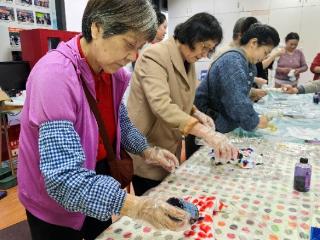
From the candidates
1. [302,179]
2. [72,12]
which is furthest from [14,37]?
[302,179]

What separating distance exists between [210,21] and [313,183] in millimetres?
809

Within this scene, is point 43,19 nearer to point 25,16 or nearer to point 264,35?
point 25,16

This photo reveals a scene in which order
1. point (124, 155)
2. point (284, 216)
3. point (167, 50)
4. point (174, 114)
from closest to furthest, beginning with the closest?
point (284, 216), point (124, 155), point (174, 114), point (167, 50)

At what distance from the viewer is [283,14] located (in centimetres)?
516

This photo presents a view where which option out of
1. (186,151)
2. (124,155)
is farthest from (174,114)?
(186,151)

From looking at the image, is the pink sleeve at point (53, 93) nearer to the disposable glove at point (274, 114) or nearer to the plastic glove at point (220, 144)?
the plastic glove at point (220, 144)

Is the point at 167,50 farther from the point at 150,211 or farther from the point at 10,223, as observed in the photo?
the point at 10,223

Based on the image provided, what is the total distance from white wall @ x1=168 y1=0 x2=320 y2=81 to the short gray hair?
13.9ft

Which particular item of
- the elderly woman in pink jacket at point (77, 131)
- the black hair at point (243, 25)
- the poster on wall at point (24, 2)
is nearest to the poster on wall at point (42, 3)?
the poster on wall at point (24, 2)

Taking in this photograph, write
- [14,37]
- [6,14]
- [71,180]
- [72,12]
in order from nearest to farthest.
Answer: [71,180], [6,14], [14,37], [72,12]

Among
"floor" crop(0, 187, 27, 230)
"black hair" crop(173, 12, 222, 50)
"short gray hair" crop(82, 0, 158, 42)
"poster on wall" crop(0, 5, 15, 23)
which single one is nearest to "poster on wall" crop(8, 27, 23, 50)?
"poster on wall" crop(0, 5, 15, 23)

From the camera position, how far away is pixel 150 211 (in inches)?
27.6

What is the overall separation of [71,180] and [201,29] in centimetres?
93

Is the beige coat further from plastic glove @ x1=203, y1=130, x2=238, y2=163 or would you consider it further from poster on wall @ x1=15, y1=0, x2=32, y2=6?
poster on wall @ x1=15, y1=0, x2=32, y2=6
